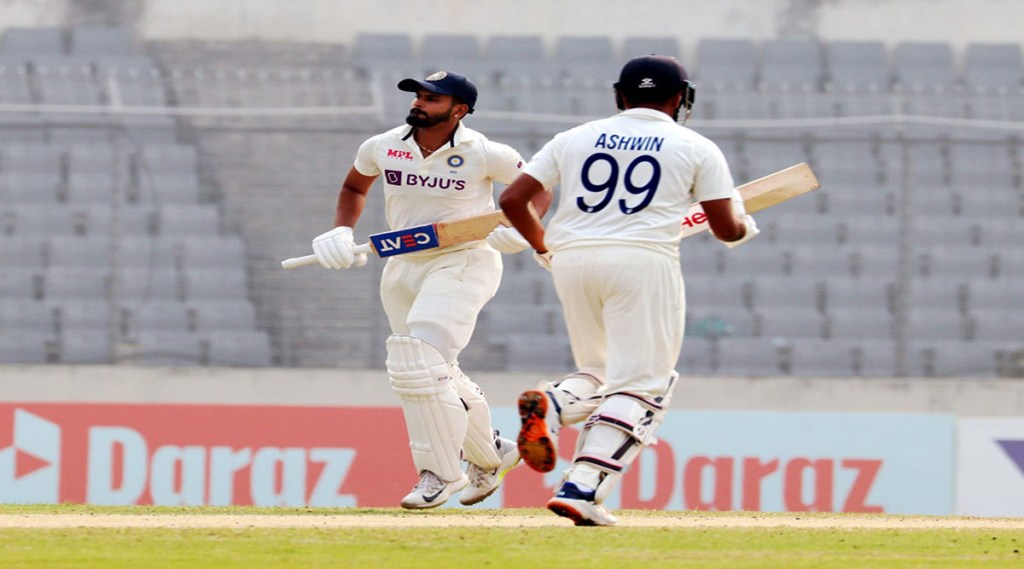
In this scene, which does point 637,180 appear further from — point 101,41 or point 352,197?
point 101,41

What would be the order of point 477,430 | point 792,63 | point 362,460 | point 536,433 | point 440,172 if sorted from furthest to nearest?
point 792,63, point 362,460, point 477,430, point 440,172, point 536,433

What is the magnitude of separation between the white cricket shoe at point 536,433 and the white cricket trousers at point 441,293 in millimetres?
1065

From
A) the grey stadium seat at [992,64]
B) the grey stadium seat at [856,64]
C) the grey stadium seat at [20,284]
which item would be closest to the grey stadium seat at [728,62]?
the grey stadium seat at [856,64]

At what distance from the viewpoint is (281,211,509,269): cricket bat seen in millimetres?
6363

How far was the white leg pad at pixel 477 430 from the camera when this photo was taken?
21.6 ft

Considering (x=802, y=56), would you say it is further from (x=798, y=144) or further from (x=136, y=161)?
(x=136, y=161)

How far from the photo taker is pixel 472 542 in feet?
16.7

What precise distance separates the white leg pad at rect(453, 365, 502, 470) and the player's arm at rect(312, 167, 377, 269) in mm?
609

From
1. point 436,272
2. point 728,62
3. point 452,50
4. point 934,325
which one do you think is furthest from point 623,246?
point 728,62

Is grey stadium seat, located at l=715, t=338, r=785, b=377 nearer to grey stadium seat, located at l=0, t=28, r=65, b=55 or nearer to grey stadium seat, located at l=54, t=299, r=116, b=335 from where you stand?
grey stadium seat, located at l=54, t=299, r=116, b=335

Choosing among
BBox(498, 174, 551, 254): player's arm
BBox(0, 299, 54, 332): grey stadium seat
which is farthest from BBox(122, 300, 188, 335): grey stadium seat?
BBox(498, 174, 551, 254): player's arm

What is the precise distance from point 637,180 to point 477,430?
165 centimetres

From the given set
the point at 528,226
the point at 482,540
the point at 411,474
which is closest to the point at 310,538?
the point at 482,540

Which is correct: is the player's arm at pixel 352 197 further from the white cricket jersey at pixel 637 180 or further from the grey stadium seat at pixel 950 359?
the grey stadium seat at pixel 950 359
